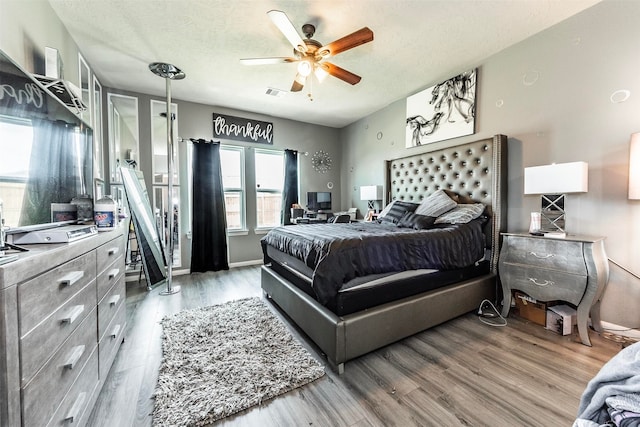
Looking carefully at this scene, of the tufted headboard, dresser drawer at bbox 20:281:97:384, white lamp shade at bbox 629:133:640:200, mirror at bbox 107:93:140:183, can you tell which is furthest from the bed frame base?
mirror at bbox 107:93:140:183

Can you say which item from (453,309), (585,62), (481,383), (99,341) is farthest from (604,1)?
(99,341)

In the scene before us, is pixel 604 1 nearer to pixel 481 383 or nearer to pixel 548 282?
pixel 548 282

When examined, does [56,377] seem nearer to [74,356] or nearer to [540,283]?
[74,356]

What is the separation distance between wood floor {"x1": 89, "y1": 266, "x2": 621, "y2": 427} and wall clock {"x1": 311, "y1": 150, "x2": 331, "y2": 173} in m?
3.54

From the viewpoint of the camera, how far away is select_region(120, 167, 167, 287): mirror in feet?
10.1

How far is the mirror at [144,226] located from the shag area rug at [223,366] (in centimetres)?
126

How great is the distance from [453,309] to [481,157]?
1.68 m

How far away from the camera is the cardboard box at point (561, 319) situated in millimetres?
1996

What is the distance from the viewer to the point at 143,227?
3.26 metres

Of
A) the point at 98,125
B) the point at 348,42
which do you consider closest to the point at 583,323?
the point at 348,42

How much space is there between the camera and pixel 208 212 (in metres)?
3.93

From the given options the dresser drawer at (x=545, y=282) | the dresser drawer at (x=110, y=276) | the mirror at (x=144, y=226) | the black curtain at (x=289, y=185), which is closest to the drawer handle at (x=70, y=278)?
the dresser drawer at (x=110, y=276)

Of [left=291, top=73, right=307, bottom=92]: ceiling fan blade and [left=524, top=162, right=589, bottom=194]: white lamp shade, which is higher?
[left=291, top=73, right=307, bottom=92]: ceiling fan blade

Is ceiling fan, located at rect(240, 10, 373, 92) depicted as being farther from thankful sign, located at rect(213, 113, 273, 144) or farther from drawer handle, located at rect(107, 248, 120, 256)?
thankful sign, located at rect(213, 113, 273, 144)
